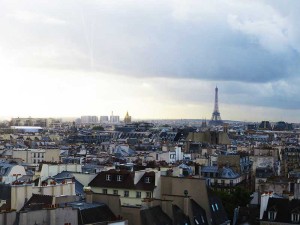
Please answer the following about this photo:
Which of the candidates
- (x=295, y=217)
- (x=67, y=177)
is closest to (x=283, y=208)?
(x=295, y=217)

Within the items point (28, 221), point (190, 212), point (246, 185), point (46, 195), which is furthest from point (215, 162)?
point (28, 221)

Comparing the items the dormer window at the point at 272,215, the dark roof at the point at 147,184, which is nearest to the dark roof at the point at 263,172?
the dormer window at the point at 272,215

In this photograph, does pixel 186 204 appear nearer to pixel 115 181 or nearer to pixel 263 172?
pixel 115 181

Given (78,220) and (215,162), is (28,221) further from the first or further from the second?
(215,162)

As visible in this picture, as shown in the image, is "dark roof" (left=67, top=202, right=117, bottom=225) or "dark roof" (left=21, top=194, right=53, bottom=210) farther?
"dark roof" (left=21, top=194, right=53, bottom=210)

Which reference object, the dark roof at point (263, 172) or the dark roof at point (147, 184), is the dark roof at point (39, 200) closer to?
the dark roof at point (147, 184)

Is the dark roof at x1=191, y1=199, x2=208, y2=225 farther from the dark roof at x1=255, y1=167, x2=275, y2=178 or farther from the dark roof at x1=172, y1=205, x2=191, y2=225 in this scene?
the dark roof at x1=255, y1=167, x2=275, y2=178

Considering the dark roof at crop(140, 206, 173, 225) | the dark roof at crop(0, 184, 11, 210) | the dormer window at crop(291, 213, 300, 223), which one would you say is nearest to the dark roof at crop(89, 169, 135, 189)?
the dark roof at crop(0, 184, 11, 210)
